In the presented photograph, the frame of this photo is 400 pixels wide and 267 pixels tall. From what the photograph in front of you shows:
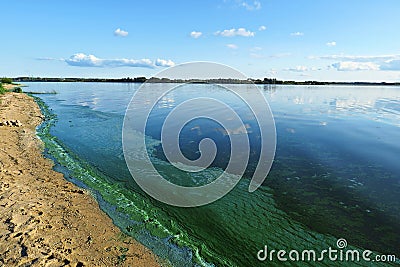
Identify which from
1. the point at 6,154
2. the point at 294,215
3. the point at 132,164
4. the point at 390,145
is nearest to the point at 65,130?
the point at 6,154

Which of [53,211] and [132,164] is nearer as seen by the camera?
[53,211]

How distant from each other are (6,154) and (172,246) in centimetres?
1108

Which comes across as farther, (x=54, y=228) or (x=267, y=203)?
(x=267, y=203)

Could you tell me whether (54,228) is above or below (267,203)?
above

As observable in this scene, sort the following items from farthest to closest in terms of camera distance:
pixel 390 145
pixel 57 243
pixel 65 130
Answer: pixel 65 130, pixel 390 145, pixel 57 243

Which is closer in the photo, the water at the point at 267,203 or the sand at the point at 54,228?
the sand at the point at 54,228

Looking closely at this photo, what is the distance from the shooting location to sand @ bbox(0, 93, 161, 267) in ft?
20.0

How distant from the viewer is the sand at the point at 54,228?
240 inches

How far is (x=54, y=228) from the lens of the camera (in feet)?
23.6

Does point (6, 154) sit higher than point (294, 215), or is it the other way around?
point (6, 154)

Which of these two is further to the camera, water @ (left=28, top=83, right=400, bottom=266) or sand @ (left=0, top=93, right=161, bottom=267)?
water @ (left=28, top=83, right=400, bottom=266)

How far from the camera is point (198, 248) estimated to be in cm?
714

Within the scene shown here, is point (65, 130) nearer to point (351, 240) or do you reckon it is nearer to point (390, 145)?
point (351, 240)

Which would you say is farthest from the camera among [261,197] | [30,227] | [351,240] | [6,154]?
[6,154]
